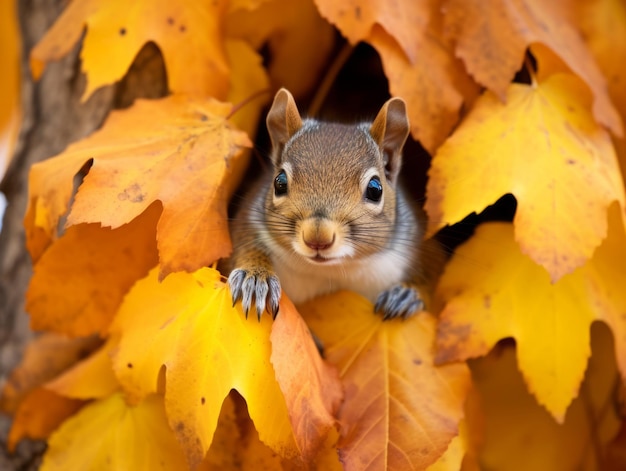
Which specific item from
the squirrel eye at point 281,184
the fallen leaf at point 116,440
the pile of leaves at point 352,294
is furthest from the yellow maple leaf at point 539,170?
the fallen leaf at point 116,440

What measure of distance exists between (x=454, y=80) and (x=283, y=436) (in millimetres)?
775

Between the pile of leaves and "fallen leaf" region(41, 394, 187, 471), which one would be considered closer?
the pile of leaves

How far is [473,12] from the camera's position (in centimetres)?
151

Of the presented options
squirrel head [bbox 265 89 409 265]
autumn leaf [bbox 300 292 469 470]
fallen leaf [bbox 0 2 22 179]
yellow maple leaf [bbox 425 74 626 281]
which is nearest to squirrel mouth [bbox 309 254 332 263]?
squirrel head [bbox 265 89 409 265]

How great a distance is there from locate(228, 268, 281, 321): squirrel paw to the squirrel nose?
10 cm

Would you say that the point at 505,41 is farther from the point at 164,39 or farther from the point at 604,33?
the point at 164,39

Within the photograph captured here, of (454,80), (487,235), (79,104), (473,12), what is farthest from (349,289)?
(79,104)

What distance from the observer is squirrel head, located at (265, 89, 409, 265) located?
58.6 inches

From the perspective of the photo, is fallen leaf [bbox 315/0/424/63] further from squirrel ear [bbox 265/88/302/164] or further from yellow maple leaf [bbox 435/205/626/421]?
yellow maple leaf [bbox 435/205/626/421]

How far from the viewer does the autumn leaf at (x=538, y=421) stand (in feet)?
5.41

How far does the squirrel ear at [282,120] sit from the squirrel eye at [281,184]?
5.0 inches

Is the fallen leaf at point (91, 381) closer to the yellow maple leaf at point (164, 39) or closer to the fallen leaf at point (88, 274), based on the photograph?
the fallen leaf at point (88, 274)

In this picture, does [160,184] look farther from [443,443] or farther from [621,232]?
[621,232]

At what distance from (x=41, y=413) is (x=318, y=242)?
0.78 meters
